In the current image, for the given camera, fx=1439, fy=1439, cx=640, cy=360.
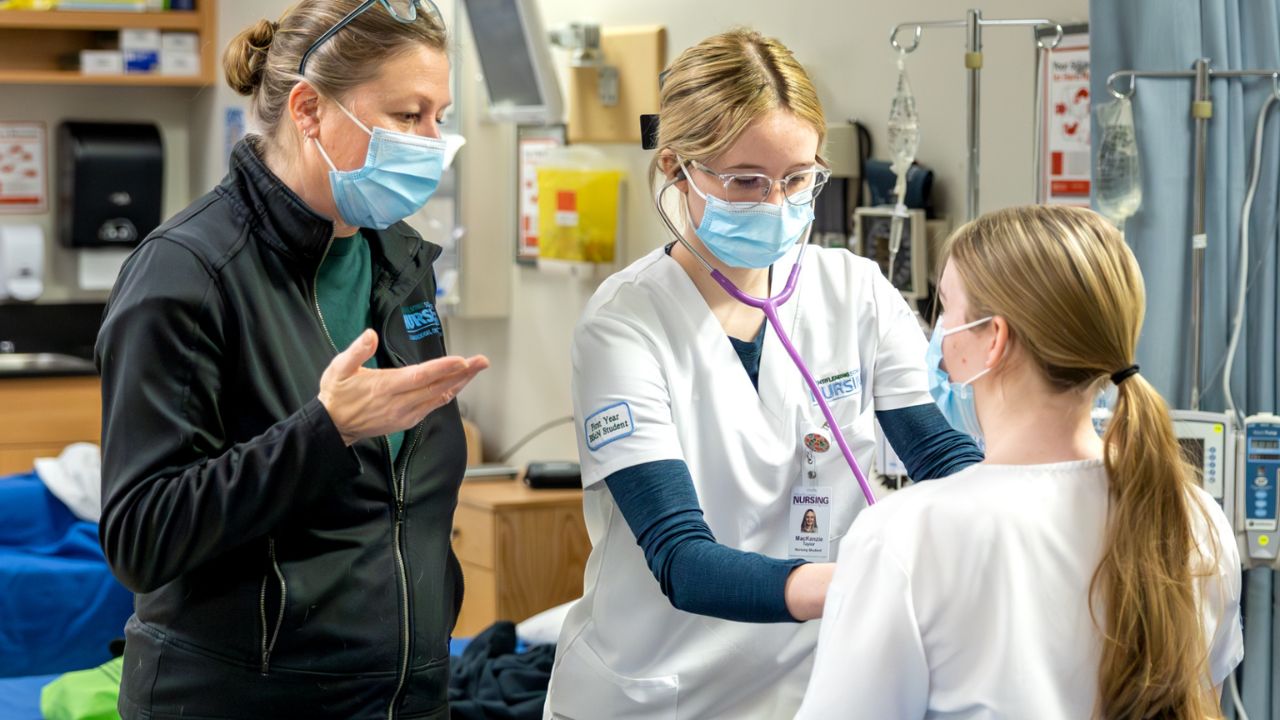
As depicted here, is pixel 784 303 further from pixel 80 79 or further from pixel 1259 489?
pixel 80 79

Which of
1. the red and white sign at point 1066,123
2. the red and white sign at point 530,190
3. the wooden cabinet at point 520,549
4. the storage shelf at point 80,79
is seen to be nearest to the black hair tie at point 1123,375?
the red and white sign at point 1066,123

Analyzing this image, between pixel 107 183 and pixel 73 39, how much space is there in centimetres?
65

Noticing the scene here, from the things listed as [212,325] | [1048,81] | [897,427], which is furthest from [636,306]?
[1048,81]

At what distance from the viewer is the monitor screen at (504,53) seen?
4180 millimetres

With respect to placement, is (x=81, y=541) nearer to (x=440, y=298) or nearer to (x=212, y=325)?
(x=440, y=298)

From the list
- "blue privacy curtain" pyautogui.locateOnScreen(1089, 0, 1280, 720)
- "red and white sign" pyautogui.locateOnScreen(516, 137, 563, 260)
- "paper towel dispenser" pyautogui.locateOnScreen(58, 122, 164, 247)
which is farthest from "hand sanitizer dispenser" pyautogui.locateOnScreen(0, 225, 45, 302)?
"blue privacy curtain" pyautogui.locateOnScreen(1089, 0, 1280, 720)

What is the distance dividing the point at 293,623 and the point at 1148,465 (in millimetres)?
825

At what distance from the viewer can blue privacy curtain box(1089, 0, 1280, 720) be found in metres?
2.22

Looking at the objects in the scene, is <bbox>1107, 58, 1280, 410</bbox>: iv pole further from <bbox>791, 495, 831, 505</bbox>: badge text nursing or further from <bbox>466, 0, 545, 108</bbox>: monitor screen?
<bbox>466, 0, 545, 108</bbox>: monitor screen

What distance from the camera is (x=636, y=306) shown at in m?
1.57

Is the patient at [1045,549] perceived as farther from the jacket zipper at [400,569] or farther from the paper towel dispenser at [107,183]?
the paper towel dispenser at [107,183]

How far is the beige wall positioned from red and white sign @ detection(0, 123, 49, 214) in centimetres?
6

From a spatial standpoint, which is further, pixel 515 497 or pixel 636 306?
pixel 515 497

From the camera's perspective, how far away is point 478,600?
4051mm
